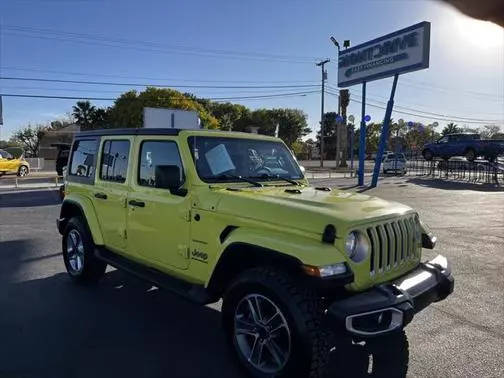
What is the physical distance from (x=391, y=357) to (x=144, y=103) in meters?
45.1

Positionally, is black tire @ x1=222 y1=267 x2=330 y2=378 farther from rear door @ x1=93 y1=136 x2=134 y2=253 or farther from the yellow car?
the yellow car

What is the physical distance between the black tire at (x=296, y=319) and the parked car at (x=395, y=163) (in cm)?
3290

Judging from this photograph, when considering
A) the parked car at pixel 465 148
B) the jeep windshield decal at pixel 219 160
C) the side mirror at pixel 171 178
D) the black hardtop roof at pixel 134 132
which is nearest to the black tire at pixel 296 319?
the side mirror at pixel 171 178

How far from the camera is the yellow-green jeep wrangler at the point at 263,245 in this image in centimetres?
301

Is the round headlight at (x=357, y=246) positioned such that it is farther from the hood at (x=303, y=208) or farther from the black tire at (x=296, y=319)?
the black tire at (x=296, y=319)

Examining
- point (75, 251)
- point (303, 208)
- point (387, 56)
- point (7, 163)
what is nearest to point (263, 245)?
point (303, 208)

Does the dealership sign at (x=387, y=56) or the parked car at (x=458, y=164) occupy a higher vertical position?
the dealership sign at (x=387, y=56)

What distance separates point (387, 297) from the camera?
3.02 m

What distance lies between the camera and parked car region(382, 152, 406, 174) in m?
34.4

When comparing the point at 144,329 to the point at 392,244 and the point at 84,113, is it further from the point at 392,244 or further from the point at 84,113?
the point at 84,113

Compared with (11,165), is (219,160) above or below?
above

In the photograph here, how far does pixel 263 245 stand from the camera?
3221mm

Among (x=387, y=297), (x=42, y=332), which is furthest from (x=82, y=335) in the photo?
(x=387, y=297)

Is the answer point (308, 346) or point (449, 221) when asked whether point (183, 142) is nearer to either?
point (308, 346)
